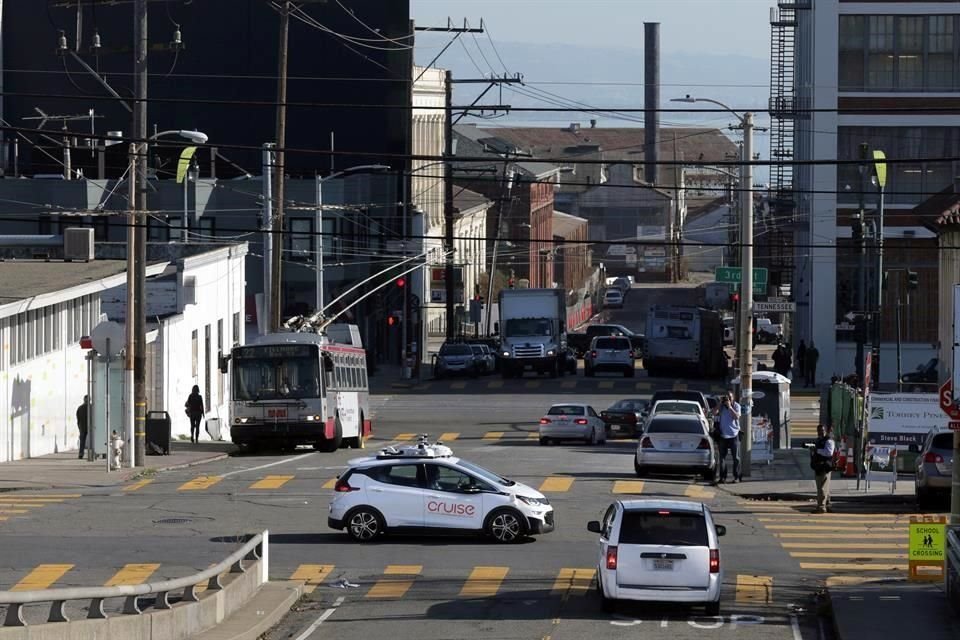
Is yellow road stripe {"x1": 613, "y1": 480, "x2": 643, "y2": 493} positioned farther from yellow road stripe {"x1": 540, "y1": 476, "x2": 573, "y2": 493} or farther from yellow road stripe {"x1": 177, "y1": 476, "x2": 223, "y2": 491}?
yellow road stripe {"x1": 177, "y1": 476, "x2": 223, "y2": 491}

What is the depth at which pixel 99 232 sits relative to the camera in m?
80.0

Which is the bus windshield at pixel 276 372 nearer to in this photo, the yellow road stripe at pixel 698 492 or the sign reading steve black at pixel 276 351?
the sign reading steve black at pixel 276 351

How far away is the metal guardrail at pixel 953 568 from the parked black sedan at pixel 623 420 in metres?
28.2

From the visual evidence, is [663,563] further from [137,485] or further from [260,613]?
[137,485]

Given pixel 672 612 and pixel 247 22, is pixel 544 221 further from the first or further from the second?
pixel 672 612

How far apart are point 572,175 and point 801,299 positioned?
90480 mm

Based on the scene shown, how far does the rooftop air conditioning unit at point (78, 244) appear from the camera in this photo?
49.5 meters

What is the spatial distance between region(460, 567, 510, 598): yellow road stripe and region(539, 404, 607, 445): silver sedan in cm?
2266

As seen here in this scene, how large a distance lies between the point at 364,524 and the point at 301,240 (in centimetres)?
5572

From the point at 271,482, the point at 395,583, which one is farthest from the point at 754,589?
the point at 271,482

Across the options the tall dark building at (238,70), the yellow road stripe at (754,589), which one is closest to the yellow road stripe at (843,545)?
the yellow road stripe at (754,589)

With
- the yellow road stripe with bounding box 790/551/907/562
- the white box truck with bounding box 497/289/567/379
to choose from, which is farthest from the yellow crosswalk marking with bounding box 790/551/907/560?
the white box truck with bounding box 497/289/567/379

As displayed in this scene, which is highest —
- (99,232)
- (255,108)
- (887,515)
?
(255,108)

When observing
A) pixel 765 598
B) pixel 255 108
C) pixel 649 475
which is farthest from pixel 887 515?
pixel 255 108
